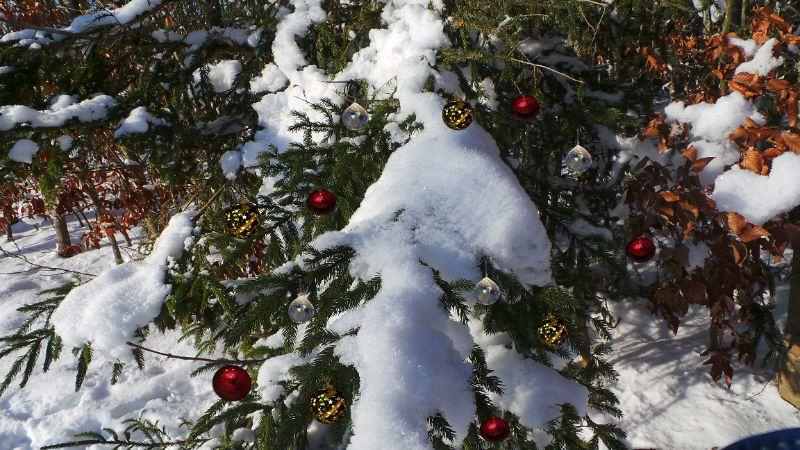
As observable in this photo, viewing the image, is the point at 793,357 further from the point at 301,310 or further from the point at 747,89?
the point at 301,310

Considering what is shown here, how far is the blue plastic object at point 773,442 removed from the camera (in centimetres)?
231

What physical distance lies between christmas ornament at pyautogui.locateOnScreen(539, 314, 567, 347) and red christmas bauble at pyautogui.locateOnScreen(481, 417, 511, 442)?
27 centimetres

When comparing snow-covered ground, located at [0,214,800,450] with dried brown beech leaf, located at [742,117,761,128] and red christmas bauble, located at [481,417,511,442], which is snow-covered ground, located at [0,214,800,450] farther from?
red christmas bauble, located at [481,417,511,442]

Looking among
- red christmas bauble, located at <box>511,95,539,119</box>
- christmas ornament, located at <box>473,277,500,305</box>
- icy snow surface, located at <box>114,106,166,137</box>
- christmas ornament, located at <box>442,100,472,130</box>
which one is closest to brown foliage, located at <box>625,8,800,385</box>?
red christmas bauble, located at <box>511,95,539,119</box>

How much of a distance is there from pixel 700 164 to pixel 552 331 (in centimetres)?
130

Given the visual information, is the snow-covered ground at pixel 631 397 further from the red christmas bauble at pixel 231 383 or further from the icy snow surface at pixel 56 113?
the red christmas bauble at pixel 231 383

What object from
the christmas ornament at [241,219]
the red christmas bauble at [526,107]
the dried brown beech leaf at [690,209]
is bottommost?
the dried brown beech leaf at [690,209]

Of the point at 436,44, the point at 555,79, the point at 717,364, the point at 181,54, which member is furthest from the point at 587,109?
the point at 181,54

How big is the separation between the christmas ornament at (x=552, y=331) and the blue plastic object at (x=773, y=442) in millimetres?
1731

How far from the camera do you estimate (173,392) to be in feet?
15.9

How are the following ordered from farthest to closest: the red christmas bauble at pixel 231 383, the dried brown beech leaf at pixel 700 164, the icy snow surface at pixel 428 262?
the dried brown beech leaf at pixel 700 164
the red christmas bauble at pixel 231 383
the icy snow surface at pixel 428 262

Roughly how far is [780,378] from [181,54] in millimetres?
5095

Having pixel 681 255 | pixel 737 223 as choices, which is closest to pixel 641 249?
pixel 737 223

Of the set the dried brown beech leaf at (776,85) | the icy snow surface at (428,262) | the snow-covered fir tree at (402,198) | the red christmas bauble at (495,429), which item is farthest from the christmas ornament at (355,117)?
the dried brown beech leaf at (776,85)
